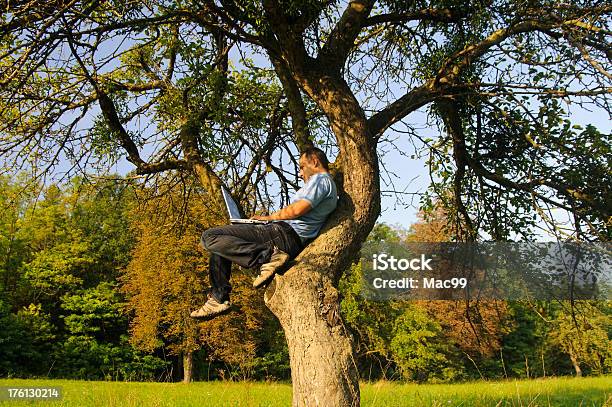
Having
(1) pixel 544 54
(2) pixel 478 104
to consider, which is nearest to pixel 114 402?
(2) pixel 478 104

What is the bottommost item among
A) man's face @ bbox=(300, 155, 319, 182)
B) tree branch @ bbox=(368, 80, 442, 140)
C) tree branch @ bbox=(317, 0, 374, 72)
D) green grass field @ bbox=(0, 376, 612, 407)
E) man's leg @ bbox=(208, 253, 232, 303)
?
green grass field @ bbox=(0, 376, 612, 407)

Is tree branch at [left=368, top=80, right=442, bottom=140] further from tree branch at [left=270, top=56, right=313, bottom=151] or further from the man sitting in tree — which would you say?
the man sitting in tree

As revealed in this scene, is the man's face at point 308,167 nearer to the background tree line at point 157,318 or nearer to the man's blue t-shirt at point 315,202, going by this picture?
the man's blue t-shirt at point 315,202

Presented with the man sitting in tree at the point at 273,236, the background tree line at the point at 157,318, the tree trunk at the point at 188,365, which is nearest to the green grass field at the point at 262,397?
the man sitting in tree at the point at 273,236

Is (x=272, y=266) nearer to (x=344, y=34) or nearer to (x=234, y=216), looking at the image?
(x=234, y=216)

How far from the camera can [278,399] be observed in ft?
27.7

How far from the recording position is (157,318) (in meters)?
24.0

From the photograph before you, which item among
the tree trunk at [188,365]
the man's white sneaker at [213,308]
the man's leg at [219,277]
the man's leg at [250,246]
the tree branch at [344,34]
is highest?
the tree branch at [344,34]

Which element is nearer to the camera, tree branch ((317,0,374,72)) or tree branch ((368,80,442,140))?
tree branch ((317,0,374,72))

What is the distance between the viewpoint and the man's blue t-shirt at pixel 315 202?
500 centimetres

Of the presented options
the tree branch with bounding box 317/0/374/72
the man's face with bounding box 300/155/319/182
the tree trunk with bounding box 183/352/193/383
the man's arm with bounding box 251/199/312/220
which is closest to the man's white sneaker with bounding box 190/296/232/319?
the man's arm with bounding box 251/199/312/220

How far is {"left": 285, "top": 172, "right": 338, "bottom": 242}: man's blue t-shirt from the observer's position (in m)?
5.00

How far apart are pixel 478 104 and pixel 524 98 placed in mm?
765

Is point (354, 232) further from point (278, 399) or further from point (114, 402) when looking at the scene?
point (278, 399)
